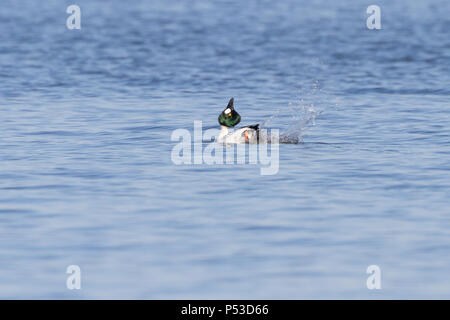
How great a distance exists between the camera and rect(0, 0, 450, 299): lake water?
10.6 meters

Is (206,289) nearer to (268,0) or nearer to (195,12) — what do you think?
(195,12)

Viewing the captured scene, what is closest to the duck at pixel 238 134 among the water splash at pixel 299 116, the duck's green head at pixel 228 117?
the duck's green head at pixel 228 117

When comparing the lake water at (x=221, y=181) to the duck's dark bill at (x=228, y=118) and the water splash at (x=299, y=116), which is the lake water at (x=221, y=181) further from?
the duck's dark bill at (x=228, y=118)

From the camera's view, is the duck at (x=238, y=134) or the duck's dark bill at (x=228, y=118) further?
the duck's dark bill at (x=228, y=118)

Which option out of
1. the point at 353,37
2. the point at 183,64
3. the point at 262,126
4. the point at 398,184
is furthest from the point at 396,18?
the point at 398,184

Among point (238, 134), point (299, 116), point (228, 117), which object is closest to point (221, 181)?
point (238, 134)

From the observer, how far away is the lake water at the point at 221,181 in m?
10.6

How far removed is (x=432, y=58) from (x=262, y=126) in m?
16.1

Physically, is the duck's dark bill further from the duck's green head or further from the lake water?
the lake water

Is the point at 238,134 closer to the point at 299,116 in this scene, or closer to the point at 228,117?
the point at 228,117

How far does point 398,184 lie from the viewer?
48.5 ft

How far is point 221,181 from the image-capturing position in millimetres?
15219

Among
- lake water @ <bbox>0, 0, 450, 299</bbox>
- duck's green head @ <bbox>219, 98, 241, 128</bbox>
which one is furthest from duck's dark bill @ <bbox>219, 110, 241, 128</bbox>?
lake water @ <bbox>0, 0, 450, 299</bbox>
